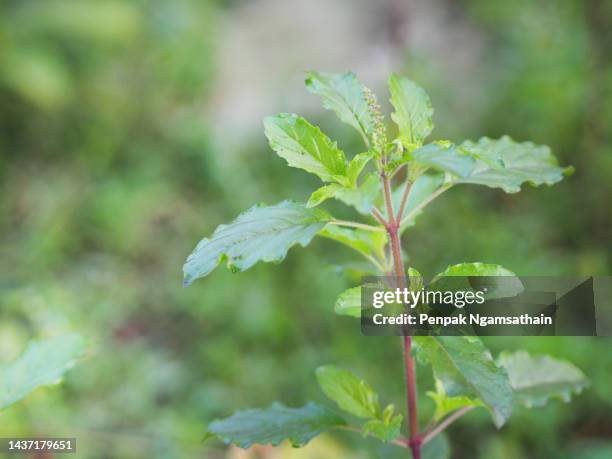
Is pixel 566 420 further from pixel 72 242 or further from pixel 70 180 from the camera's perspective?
pixel 70 180

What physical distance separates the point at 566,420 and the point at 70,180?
2.41 metres

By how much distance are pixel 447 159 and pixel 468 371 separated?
248 mm

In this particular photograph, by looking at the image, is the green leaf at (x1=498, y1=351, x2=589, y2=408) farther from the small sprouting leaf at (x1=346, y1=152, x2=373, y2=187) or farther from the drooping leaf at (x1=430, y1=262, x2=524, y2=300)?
the small sprouting leaf at (x1=346, y1=152, x2=373, y2=187)

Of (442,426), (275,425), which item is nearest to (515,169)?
(442,426)

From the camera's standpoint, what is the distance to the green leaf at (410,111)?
2.55 ft

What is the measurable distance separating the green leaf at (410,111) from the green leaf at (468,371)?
0.26 m

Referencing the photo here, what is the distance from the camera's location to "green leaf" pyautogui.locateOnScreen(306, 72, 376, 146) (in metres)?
0.77

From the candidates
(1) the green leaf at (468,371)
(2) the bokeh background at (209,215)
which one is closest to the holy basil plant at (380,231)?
(1) the green leaf at (468,371)

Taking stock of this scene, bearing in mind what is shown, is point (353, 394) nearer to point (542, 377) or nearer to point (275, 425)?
point (275, 425)

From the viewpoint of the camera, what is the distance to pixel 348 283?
2.11m

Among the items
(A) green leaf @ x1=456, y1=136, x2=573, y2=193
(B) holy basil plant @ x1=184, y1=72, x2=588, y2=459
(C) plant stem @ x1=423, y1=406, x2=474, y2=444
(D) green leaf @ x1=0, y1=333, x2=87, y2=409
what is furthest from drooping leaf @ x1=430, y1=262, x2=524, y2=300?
(D) green leaf @ x1=0, y1=333, x2=87, y2=409

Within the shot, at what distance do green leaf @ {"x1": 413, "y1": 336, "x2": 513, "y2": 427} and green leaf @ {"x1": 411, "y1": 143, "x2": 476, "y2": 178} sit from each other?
216mm

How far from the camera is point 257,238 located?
2.19 feet

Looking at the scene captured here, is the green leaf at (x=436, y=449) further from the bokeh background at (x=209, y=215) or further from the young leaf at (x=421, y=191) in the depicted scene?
the young leaf at (x=421, y=191)
